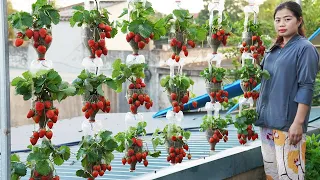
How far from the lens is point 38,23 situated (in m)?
2.82

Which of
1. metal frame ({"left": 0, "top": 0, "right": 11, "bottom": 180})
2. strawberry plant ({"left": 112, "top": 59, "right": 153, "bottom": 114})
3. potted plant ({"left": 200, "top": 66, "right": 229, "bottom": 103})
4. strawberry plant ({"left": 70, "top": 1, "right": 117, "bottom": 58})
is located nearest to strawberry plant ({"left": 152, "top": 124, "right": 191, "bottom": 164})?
strawberry plant ({"left": 112, "top": 59, "right": 153, "bottom": 114})

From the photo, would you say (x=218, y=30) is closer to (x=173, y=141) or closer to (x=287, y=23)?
(x=287, y=23)

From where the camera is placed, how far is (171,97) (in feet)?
12.3

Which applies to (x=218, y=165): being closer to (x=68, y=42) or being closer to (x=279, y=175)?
(x=279, y=175)

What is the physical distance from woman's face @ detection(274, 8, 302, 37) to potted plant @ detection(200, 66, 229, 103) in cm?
75

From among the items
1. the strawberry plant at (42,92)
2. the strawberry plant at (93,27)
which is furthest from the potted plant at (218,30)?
the strawberry plant at (42,92)

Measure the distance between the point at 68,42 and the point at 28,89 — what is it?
14430 millimetres

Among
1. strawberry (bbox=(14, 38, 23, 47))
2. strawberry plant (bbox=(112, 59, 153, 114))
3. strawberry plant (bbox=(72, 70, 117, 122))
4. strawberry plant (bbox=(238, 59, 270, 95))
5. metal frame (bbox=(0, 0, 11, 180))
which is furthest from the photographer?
strawberry plant (bbox=(238, 59, 270, 95))

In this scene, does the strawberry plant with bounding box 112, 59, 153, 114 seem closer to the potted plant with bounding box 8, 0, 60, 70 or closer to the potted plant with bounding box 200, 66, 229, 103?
the potted plant with bounding box 8, 0, 60, 70

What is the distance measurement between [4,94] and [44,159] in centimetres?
73

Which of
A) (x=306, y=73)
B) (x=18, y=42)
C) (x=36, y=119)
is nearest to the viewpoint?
(x=18, y=42)

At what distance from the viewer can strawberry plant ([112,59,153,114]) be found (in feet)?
11.0

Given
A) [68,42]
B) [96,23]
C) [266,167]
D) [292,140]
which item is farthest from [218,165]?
[68,42]

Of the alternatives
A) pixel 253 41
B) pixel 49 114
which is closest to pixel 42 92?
pixel 49 114
